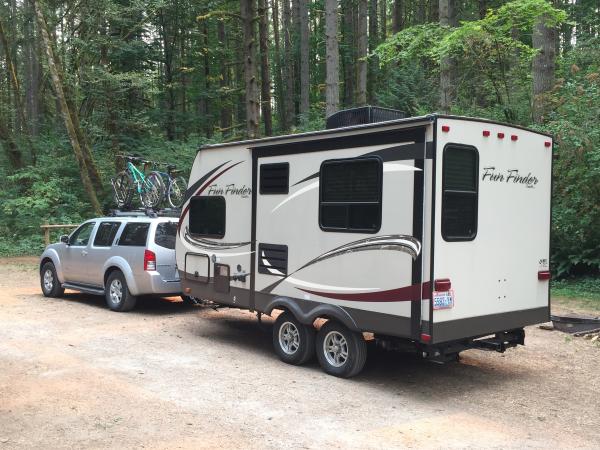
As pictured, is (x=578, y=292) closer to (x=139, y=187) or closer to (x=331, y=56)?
(x=331, y=56)

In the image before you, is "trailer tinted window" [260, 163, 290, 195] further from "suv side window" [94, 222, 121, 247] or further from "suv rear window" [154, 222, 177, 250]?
"suv side window" [94, 222, 121, 247]

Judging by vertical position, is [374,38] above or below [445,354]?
above

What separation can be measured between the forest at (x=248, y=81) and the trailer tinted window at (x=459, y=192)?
249 inches

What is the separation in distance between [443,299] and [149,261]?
5800mm

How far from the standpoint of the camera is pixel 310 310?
7031 millimetres

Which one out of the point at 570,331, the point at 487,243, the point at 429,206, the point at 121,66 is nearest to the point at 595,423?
the point at 487,243

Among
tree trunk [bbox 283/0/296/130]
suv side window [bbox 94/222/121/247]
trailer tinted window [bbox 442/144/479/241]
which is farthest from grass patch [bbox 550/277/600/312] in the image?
tree trunk [bbox 283/0/296/130]

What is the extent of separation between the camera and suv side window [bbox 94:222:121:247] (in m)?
11.0

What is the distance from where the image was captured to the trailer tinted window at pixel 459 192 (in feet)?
19.6

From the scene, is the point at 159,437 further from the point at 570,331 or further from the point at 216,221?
the point at 570,331

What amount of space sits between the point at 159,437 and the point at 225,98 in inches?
1111

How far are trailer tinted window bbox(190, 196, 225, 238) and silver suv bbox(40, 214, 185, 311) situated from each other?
146 centimetres

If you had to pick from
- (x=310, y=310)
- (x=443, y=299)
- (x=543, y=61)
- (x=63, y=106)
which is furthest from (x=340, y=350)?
(x=63, y=106)

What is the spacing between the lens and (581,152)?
1165 centimetres
